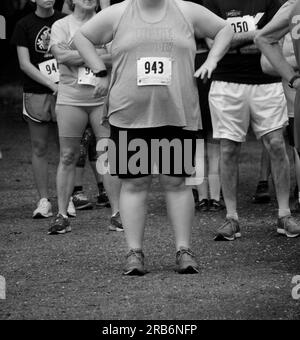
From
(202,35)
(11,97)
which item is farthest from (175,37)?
(11,97)

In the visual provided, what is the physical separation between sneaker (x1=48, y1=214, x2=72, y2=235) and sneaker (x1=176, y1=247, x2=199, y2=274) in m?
2.06

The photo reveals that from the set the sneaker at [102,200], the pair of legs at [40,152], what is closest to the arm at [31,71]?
the pair of legs at [40,152]

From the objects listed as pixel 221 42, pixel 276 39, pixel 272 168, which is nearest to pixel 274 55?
pixel 276 39

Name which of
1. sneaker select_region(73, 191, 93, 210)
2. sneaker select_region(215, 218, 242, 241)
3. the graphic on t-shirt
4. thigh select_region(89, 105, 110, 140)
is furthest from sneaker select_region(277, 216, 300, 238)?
the graphic on t-shirt

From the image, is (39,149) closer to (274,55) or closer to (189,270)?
(189,270)

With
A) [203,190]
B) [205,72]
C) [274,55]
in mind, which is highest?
[274,55]

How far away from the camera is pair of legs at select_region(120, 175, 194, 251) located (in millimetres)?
8211

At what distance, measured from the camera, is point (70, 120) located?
10188 millimetres

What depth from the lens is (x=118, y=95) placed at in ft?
26.7

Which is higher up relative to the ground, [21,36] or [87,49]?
[87,49]

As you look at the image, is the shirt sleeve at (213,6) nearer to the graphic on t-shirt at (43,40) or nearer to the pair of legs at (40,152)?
the graphic on t-shirt at (43,40)

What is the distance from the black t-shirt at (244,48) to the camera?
9750 millimetres

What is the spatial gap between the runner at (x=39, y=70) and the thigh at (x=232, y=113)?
1987 mm

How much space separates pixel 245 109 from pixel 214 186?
1.78m
